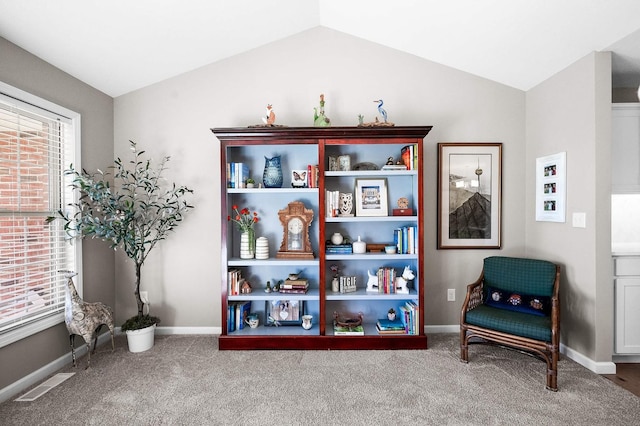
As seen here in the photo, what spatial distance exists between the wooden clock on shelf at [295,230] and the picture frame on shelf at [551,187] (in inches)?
87.7

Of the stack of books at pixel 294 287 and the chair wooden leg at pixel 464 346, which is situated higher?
the stack of books at pixel 294 287

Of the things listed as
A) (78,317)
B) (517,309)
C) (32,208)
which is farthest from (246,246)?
(517,309)

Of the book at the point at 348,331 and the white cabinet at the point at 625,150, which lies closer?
the white cabinet at the point at 625,150

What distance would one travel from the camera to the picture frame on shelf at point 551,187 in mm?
2818

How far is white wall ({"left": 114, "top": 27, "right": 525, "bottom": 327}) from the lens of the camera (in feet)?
11.0

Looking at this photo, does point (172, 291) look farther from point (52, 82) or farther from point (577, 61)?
point (577, 61)

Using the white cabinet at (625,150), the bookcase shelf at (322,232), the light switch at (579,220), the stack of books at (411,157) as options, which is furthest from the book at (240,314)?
the white cabinet at (625,150)

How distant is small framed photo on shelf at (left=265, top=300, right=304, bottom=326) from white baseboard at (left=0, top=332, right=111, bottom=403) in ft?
5.43

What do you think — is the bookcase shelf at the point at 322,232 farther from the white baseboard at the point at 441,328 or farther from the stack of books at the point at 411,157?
the white baseboard at the point at 441,328

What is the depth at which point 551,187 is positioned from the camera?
2.97 metres

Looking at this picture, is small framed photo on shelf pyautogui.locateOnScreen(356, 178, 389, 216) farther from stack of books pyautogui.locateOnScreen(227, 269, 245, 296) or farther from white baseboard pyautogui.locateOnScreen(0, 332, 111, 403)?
white baseboard pyautogui.locateOnScreen(0, 332, 111, 403)

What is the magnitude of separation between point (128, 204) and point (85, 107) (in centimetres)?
104

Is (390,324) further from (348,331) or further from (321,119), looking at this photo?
(321,119)

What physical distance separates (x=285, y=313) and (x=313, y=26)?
2978mm
